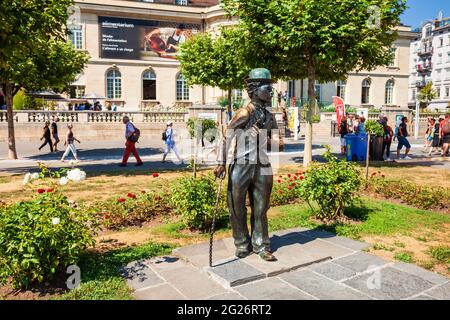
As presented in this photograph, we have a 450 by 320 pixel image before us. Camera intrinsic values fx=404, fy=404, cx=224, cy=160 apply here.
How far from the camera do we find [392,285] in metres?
4.59

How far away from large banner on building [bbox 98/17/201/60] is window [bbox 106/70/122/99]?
67.4 inches

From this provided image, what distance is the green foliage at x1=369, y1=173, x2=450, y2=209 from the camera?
8539 mm

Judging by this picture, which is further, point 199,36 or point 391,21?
point 199,36

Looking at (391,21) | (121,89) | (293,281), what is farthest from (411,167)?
(121,89)

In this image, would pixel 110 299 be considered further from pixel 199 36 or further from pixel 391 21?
pixel 199 36

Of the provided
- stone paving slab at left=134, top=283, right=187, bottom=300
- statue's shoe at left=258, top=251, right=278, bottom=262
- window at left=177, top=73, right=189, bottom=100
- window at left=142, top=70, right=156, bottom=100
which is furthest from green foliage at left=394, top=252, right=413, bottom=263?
window at left=177, top=73, right=189, bottom=100

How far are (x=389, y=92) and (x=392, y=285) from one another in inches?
1952

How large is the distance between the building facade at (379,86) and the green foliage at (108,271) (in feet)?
142

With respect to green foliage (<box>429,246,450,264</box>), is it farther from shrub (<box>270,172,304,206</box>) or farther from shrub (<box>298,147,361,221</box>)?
shrub (<box>270,172,304,206</box>)

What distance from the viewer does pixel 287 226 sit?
7.05 meters

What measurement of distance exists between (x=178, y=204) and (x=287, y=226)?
1.94 meters

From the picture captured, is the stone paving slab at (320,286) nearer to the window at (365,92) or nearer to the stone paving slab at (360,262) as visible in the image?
the stone paving slab at (360,262)

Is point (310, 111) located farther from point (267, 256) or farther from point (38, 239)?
point (38, 239)
